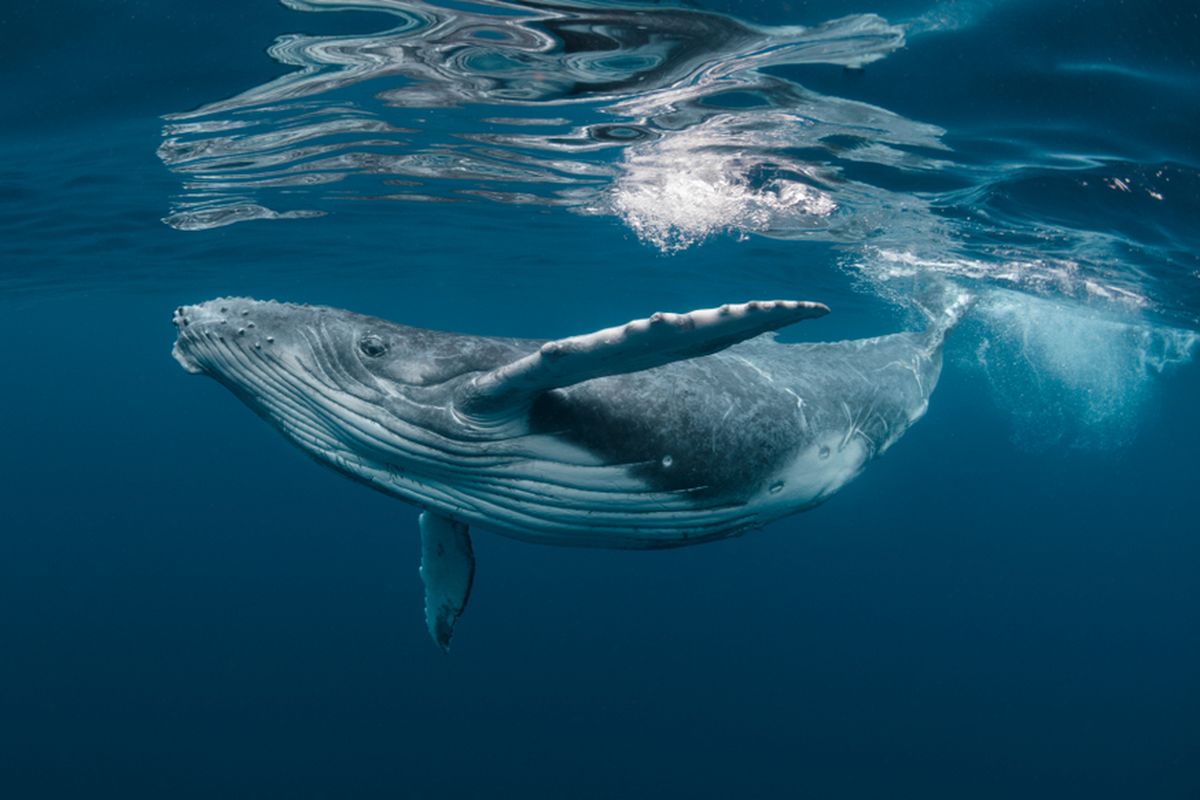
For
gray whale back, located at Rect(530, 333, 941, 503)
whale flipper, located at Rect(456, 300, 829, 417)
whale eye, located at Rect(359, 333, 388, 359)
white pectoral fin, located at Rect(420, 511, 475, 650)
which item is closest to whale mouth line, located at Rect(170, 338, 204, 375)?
whale eye, located at Rect(359, 333, 388, 359)

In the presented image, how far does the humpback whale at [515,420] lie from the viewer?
161 inches

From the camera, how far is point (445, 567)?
18.6ft

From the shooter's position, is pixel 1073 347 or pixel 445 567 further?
pixel 1073 347

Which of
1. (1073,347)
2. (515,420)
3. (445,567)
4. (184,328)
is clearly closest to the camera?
(515,420)

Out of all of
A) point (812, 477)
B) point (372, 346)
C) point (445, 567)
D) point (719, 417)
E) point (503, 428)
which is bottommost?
point (445, 567)

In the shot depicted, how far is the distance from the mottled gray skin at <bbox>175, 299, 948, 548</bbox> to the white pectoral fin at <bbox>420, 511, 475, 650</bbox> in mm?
976

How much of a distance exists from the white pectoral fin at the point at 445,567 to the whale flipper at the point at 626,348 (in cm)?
192

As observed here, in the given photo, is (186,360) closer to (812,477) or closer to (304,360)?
(304,360)

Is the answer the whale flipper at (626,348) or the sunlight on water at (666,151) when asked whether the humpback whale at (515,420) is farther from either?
the sunlight on water at (666,151)

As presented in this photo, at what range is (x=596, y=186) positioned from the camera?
15789mm

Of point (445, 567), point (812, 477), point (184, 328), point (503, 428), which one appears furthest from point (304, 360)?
point (812, 477)

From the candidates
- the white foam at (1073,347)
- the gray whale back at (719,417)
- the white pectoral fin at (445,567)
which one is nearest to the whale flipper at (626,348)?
the gray whale back at (719,417)

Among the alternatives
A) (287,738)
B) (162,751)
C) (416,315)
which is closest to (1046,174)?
(287,738)

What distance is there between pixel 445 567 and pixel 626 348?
3127 millimetres
